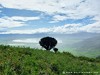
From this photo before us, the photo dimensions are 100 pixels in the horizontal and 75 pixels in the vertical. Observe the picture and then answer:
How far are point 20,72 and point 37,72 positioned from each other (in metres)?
1.52

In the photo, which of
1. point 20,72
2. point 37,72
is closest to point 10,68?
point 20,72

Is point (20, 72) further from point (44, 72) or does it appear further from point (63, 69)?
point (63, 69)

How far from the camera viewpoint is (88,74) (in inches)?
1115

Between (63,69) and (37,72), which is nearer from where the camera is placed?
(37,72)

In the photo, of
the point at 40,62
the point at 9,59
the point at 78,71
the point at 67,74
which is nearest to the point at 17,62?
the point at 9,59

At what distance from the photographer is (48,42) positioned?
271 feet

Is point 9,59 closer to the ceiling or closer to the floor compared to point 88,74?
closer to the ceiling

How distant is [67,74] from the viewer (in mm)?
25719

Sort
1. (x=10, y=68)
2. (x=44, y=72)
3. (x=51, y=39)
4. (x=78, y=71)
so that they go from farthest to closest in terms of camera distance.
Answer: (x=51, y=39), (x=78, y=71), (x=44, y=72), (x=10, y=68)

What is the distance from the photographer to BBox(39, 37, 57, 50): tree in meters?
82.6

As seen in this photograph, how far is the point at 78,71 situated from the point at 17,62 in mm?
7078

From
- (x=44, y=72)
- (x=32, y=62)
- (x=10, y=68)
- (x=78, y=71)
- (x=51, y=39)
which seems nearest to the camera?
(x=10, y=68)

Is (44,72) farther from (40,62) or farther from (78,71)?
(78,71)

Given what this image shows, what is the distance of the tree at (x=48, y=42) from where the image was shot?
3253 inches
